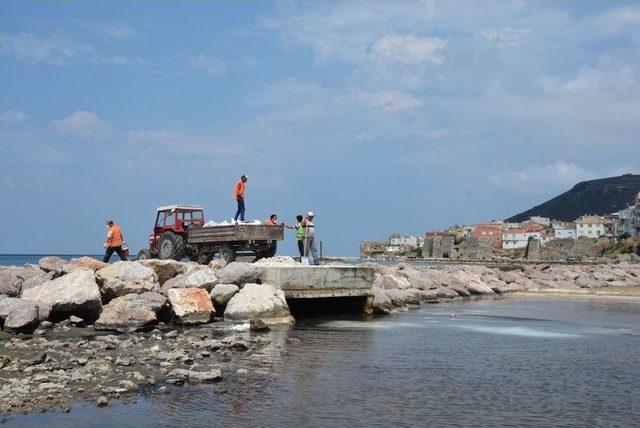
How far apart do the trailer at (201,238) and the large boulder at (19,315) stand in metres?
8.36

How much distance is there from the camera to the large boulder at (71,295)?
15.4 metres

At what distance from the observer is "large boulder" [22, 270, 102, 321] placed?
606 inches

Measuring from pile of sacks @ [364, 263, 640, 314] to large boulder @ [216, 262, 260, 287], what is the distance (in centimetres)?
459

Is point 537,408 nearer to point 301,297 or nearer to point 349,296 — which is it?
point 301,297

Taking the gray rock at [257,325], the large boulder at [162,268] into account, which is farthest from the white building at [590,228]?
the gray rock at [257,325]

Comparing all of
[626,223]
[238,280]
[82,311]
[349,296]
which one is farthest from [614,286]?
[626,223]

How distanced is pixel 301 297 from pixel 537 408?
10.0 meters

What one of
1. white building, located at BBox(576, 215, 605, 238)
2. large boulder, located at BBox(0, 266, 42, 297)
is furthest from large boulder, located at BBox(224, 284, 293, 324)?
white building, located at BBox(576, 215, 605, 238)

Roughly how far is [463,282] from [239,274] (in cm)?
1729

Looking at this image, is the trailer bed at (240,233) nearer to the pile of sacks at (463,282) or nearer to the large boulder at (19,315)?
the pile of sacks at (463,282)

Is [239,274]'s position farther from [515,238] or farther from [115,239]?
[515,238]

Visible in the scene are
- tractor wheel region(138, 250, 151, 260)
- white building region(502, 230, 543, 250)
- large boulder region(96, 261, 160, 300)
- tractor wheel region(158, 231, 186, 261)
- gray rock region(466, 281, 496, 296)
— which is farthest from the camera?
white building region(502, 230, 543, 250)

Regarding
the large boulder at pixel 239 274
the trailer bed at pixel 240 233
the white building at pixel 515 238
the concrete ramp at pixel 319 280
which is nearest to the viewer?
the large boulder at pixel 239 274

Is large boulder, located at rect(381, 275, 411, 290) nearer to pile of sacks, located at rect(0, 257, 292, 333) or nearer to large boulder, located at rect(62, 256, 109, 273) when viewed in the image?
pile of sacks, located at rect(0, 257, 292, 333)
